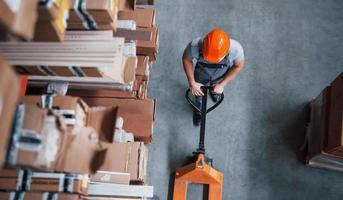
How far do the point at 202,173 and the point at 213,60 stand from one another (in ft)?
3.31

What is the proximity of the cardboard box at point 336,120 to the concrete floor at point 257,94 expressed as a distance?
731 millimetres

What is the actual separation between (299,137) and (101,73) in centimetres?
235

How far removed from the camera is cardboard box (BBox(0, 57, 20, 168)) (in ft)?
4.66

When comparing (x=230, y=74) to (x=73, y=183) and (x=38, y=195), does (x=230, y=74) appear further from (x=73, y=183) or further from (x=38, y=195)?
(x=38, y=195)

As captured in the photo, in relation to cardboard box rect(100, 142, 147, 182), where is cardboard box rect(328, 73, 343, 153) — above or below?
above

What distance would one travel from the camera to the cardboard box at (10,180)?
227cm

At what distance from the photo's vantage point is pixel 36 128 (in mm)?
1668

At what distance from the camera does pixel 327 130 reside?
3.22 metres

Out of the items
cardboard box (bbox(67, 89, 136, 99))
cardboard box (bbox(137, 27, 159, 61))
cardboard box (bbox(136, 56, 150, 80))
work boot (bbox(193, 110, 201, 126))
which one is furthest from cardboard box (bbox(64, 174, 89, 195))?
work boot (bbox(193, 110, 201, 126))

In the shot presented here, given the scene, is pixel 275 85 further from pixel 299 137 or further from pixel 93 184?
pixel 93 184

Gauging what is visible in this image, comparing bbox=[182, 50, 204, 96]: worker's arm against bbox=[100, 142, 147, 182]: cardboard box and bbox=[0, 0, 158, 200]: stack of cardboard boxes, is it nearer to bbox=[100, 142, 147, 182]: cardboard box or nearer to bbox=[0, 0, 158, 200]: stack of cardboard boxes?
bbox=[0, 0, 158, 200]: stack of cardboard boxes

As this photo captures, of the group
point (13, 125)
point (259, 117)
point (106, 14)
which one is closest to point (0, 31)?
point (13, 125)

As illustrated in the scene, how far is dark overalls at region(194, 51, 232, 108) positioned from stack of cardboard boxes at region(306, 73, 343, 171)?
33.6 inches

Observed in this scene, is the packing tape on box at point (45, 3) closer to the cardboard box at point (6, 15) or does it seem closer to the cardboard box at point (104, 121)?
the cardboard box at point (6, 15)
